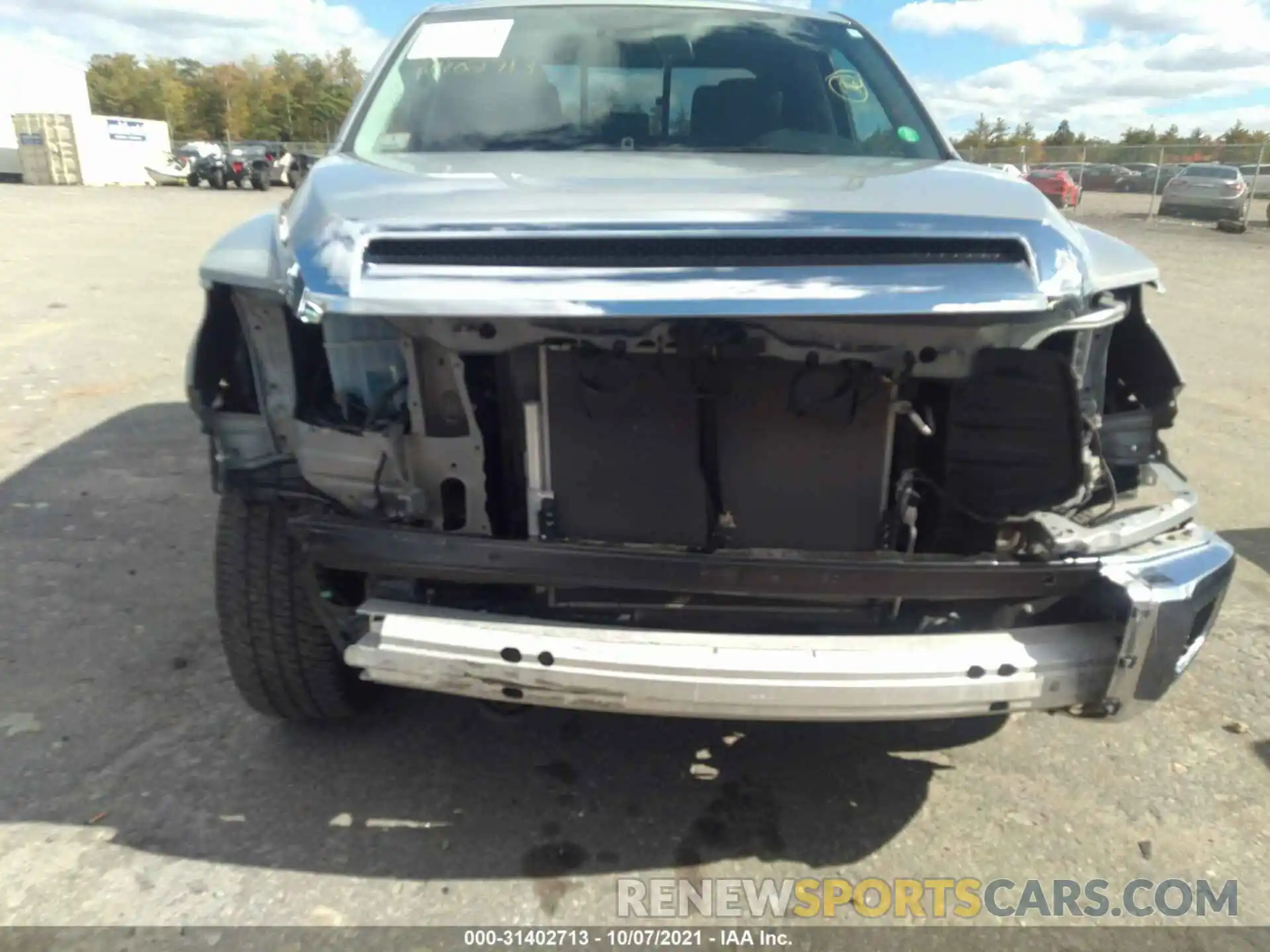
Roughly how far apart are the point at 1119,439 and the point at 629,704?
151 cm

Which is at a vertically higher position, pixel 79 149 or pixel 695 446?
pixel 695 446

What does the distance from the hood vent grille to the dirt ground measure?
1.41 metres

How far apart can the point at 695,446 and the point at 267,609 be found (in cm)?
117

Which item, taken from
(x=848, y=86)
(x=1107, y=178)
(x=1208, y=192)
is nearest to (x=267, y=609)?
(x=848, y=86)

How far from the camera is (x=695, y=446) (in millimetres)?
2219

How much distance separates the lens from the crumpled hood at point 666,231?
72.9 inches

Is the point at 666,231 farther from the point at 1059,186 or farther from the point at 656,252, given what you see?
the point at 1059,186

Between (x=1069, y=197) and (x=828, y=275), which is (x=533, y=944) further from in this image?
(x=1069, y=197)

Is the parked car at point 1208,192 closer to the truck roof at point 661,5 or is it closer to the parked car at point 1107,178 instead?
the parked car at point 1107,178

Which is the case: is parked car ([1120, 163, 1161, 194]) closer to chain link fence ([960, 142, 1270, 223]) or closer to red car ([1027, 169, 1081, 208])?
chain link fence ([960, 142, 1270, 223])

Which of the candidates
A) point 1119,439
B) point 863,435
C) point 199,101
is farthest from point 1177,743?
point 199,101

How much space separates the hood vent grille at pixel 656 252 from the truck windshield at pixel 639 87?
105 cm

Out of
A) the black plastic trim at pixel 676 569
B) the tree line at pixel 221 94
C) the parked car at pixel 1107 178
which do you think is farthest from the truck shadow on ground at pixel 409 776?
the tree line at pixel 221 94

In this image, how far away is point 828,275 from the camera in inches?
74.7
